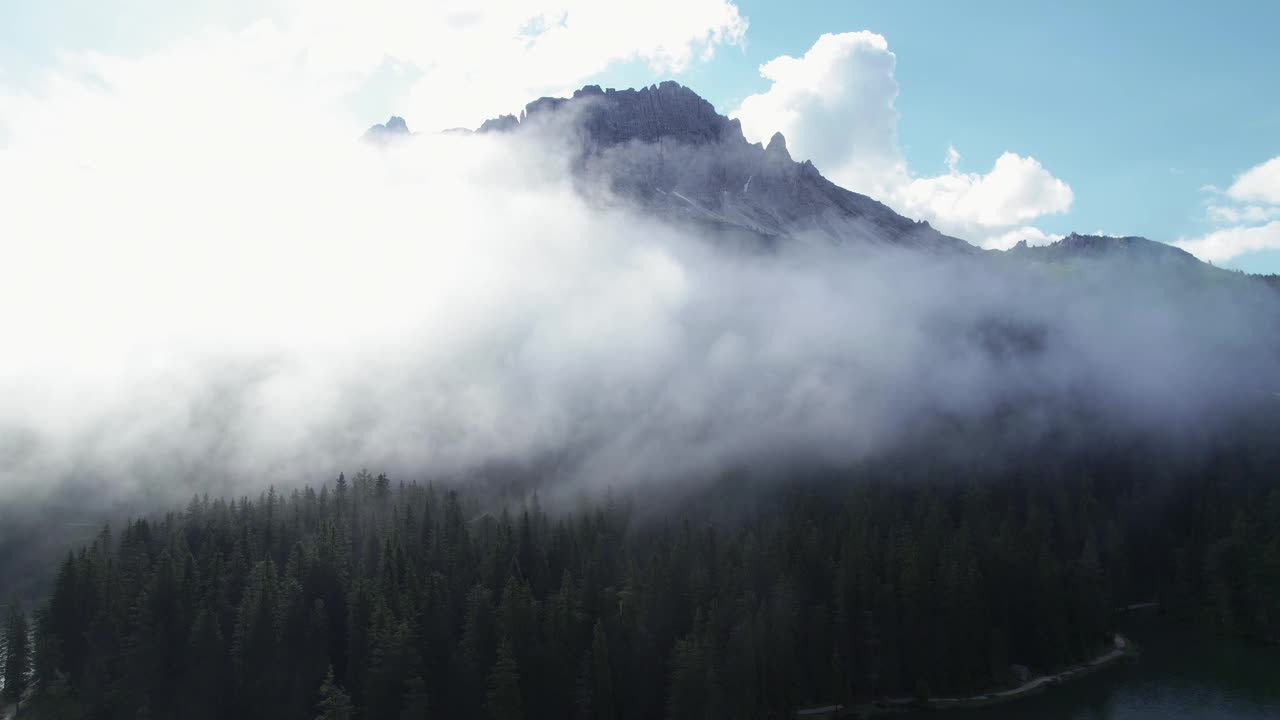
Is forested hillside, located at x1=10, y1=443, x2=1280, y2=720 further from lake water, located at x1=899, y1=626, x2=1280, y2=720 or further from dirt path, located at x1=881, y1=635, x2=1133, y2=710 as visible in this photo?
lake water, located at x1=899, y1=626, x2=1280, y2=720

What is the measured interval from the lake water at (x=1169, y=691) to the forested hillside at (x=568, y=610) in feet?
15.4

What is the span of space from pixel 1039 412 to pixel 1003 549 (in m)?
91.8

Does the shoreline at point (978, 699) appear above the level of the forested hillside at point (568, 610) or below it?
below

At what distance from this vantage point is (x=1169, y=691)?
98125 mm

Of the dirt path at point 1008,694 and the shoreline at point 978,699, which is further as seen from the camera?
the dirt path at point 1008,694

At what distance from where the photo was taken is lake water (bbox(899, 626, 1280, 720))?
301 feet

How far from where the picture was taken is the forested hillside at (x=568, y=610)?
8369cm

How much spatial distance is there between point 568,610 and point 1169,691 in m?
62.5

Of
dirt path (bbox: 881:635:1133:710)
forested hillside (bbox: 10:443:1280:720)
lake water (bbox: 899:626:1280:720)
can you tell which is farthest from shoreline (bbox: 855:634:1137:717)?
forested hillside (bbox: 10:443:1280:720)

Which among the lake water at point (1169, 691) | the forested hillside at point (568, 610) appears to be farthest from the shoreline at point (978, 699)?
the forested hillside at point (568, 610)

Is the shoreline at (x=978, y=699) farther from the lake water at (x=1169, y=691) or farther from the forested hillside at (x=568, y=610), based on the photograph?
the forested hillside at (x=568, y=610)

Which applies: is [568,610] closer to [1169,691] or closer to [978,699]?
[978,699]

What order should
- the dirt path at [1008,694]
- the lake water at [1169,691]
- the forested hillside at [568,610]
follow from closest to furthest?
the forested hillside at [568,610]
the lake water at [1169,691]
the dirt path at [1008,694]

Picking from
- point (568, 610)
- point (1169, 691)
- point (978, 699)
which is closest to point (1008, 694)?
point (978, 699)
